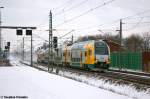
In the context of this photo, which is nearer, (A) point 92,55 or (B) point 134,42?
(A) point 92,55

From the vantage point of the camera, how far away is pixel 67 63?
141 feet

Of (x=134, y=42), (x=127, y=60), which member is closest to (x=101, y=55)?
(x=127, y=60)

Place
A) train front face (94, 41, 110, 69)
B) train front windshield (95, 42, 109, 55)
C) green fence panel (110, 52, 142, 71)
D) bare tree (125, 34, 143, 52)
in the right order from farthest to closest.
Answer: bare tree (125, 34, 143, 52) < green fence panel (110, 52, 142, 71) < train front windshield (95, 42, 109, 55) < train front face (94, 41, 110, 69)

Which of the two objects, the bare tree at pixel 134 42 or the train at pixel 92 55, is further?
the bare tree at pixel 134 42

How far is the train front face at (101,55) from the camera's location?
30766 mm

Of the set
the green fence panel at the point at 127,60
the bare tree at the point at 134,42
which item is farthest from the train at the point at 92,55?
the bare tree at the point at 134,42

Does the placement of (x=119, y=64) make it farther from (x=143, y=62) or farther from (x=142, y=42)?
(x=142, y=42)

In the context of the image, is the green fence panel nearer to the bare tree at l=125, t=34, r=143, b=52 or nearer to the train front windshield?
the train front windshield

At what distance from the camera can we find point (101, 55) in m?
31.1

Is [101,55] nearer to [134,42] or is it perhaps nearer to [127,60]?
[127,60]

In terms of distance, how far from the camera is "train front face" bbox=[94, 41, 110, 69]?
3077cm

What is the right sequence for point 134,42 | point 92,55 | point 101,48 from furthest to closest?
1. point 134,42
2. point 101,48
3. point 92,55

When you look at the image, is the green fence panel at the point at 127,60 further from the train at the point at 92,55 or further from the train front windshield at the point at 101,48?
the train front windshield at the point at 101,48

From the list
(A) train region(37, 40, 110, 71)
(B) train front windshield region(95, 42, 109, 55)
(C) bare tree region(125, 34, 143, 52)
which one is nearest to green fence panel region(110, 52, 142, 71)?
(A) train region(37, 40, 110, 71)
